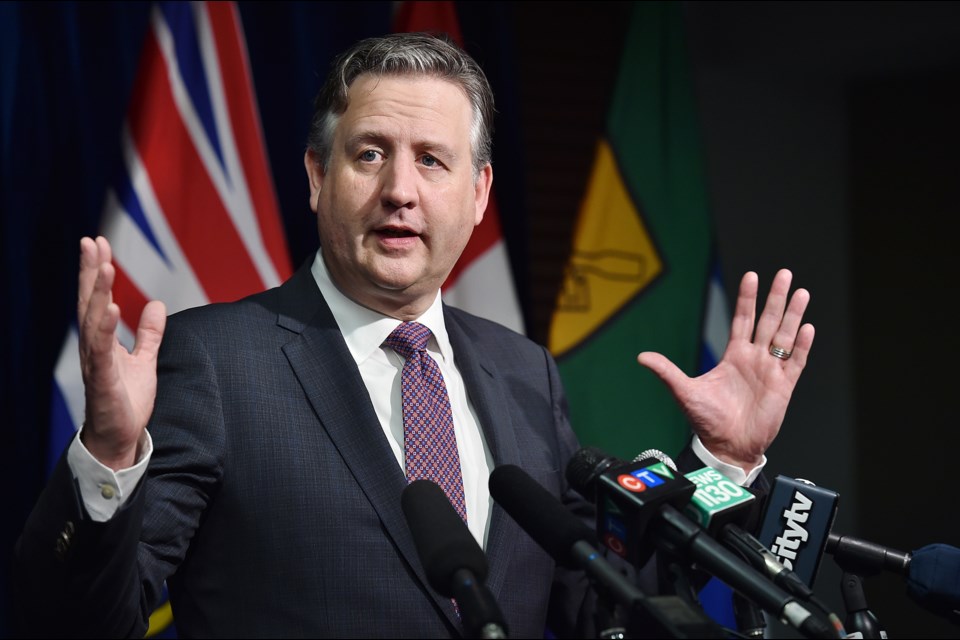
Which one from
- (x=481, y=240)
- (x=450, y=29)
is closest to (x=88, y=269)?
(x=481, y=240)

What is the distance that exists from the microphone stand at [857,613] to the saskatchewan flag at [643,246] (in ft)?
7.79

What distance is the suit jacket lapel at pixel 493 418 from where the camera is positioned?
1.67 meters

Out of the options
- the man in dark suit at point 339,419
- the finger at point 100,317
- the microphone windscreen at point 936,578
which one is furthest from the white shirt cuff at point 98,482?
the microphone windscreen at point 936,578

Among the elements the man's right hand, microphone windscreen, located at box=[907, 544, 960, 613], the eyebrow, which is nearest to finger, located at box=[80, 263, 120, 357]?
the man's right hand

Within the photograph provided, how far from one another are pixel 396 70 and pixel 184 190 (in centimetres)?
126

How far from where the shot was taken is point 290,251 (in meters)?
3.07

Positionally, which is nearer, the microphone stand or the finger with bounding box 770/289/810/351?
the microphone stand

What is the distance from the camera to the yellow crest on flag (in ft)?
12.4

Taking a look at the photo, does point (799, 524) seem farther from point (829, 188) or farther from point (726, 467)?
point (829, 188)

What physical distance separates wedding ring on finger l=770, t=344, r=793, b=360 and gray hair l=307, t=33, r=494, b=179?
66cm

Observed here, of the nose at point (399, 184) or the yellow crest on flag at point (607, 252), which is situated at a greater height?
the nose at point (399, 184)

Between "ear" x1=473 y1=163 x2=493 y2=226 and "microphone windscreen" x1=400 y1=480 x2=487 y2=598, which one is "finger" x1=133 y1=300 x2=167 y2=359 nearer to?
"microphone windscreen" x1=400 y1=480 x2=487 y2=598

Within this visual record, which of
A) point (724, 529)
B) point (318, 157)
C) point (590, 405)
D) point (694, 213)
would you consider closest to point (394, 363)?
point (318, 157)

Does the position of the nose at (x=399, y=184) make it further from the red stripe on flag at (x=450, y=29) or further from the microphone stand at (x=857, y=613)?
the red stripe on flag at (x=450, y=29)
